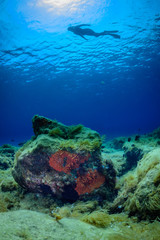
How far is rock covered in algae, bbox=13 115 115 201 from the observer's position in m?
3.95

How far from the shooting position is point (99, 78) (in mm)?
38531

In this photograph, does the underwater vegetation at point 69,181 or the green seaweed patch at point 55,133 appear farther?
the green seaweed patch at point 55,133

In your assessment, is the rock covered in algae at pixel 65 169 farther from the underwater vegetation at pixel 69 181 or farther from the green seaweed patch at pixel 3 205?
the green seaweed patch at pixel 3 205

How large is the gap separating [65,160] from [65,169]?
0.24m

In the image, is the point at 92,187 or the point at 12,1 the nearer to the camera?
the point at 92,187

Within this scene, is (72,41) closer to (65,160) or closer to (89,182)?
(65,160)

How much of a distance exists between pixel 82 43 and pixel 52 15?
6135 millimetres

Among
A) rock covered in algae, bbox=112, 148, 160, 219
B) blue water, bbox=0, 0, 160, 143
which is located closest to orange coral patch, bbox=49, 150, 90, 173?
rock covered in algae, bbox=112, 148, 160, 219

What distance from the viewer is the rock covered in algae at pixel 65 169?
3.95m

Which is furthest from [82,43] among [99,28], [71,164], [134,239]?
[134,239]

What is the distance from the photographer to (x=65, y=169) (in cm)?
401

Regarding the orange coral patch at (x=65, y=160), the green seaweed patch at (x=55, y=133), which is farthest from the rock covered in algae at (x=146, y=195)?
the green seaweed patch at (x=55, y=133)

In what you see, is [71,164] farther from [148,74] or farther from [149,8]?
[148,74]

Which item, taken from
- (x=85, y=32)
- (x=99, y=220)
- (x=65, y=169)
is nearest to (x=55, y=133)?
(x=65, y=169)
